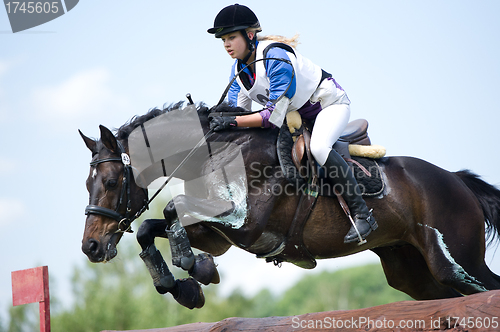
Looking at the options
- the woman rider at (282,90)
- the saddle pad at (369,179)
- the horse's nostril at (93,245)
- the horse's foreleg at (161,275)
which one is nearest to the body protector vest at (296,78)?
Answer: the woman rider at (282,90)

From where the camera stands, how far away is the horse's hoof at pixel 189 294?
3.42 m

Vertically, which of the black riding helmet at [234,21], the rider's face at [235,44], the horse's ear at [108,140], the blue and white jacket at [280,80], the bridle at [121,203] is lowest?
the bridle at [121,203]

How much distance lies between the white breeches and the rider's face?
0.80 m

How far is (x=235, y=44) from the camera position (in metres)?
3.63

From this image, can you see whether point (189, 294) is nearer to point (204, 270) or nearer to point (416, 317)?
point (204, 270)

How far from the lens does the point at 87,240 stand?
11.0 feet

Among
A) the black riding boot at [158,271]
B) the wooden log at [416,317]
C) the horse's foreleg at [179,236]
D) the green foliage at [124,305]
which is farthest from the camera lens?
the green foliage at [124,305]

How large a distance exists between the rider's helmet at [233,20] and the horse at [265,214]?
25.6 inches

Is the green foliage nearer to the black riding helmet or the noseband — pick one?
the noseband

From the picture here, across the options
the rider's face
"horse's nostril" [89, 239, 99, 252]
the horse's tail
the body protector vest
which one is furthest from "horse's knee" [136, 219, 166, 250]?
the horse's tail

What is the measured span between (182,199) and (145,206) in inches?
21.1

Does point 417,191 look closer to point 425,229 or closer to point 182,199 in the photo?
point 425,229

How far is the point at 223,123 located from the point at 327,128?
2.65 ft

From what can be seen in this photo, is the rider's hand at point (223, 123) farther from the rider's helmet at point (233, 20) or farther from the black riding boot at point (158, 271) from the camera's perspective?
the black riding boot at point (158, 271)
